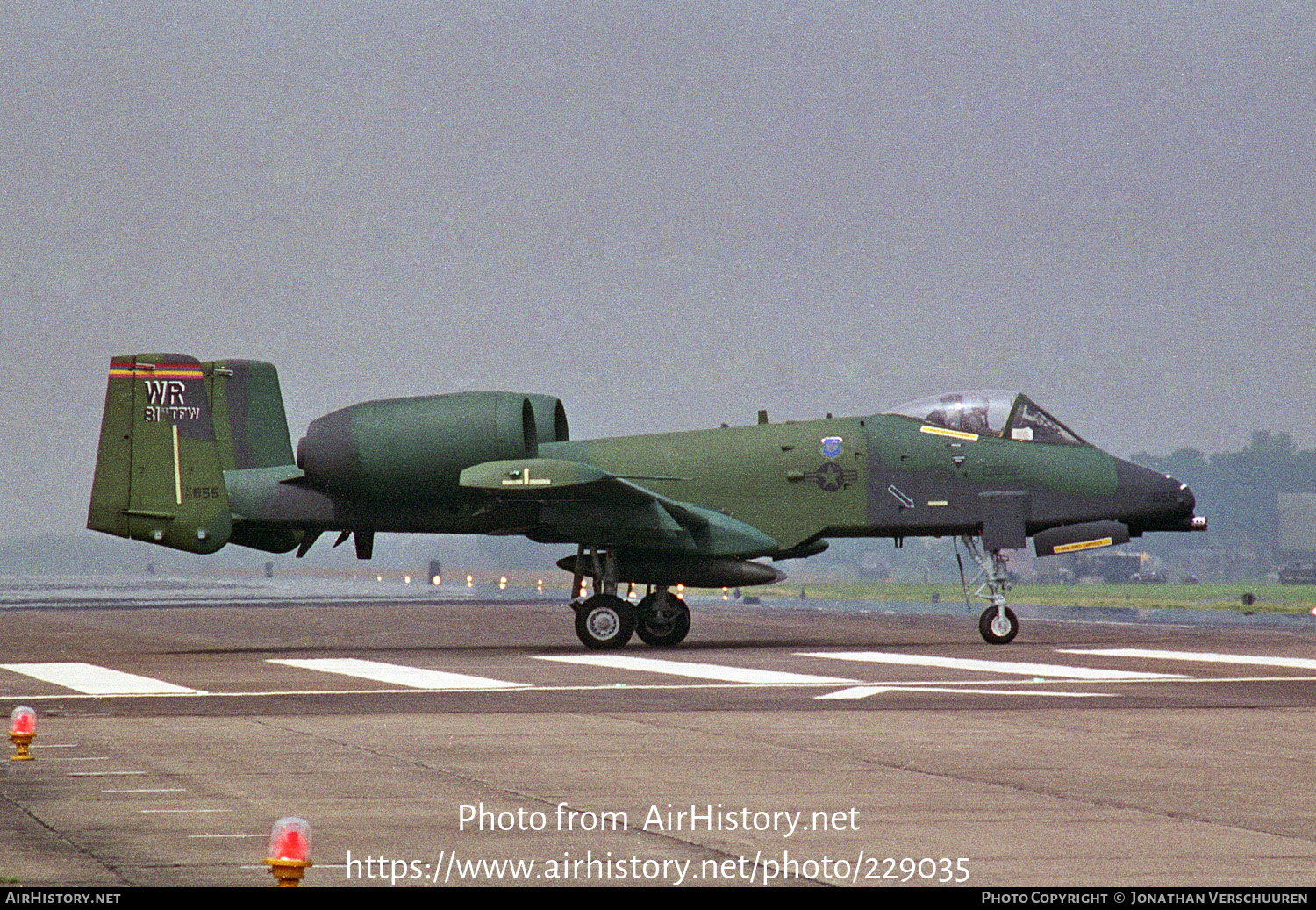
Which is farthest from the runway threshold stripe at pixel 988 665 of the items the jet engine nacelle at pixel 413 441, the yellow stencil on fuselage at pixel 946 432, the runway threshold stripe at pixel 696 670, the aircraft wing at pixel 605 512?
the jet engine nacelle at pixel 413 441

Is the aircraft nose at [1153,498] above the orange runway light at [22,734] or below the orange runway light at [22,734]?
above

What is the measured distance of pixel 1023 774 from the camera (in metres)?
11.3

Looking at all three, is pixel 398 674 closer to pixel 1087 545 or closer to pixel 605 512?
pixel 605 512

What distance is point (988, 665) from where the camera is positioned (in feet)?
72.0

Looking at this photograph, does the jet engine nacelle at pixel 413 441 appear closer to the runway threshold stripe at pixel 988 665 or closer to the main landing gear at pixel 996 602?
the runway threshold stripe at pixel 988 665

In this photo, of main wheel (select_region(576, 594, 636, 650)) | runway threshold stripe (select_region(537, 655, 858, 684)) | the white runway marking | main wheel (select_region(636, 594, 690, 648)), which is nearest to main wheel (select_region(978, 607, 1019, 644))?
main wheel (select_region(636, 594, 690, 648))

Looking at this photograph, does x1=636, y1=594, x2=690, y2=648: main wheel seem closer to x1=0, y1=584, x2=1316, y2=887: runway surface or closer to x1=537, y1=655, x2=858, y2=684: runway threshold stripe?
x1=0, y1=584, x2=1316, y2=887: runway surface

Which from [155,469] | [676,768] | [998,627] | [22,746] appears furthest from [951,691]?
[155,469]

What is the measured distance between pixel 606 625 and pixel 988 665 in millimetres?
5852

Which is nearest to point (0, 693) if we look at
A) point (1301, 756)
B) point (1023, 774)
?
point (1023, 774)

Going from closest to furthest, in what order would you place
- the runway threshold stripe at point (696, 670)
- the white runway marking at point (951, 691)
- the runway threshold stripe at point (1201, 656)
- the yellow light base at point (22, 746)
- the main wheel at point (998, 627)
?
the yellow light base at point (22, 746)
the white runway marking at point (951, 691)
the runway threshold stripe at point (696, 670)
the runway threshold stripe at point (1201, 656)
the main wheel at point (998, 627)

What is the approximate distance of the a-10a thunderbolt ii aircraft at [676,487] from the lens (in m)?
24.9

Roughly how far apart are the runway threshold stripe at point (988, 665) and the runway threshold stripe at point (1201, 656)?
2261mm
